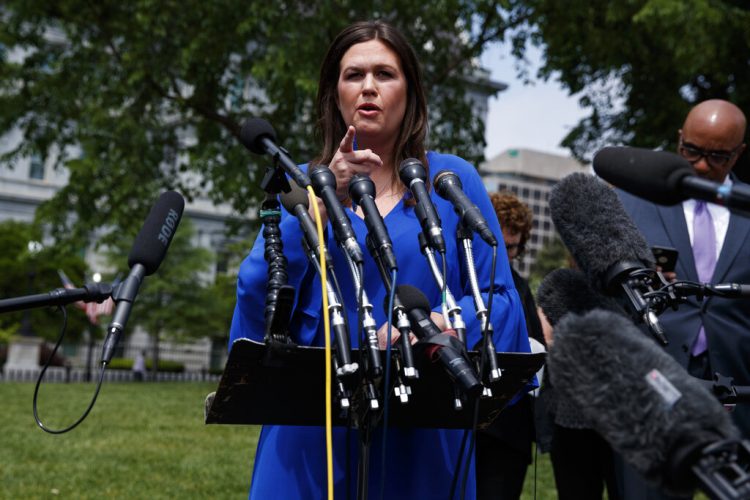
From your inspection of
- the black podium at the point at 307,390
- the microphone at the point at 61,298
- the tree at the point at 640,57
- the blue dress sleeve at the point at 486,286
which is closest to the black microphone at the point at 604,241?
the blue dress sleeve at the point at 486,286

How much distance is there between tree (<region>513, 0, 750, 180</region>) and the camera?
42.5 ft

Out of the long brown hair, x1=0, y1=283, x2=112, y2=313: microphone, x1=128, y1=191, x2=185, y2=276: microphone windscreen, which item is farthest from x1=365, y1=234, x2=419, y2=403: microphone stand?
the long brown hair

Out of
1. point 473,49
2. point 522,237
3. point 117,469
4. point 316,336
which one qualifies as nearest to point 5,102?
point 473,49

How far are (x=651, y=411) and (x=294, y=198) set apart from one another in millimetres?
1438

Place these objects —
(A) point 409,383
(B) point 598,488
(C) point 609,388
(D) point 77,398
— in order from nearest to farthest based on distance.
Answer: (C) point 609,388
(A) point 409,383
(B) point 598,488
(D) point 77,398

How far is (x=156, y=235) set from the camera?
2742mm

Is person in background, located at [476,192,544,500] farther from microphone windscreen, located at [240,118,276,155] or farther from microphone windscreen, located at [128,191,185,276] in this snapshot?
microphone windscreen, located at [128,191,185,276]

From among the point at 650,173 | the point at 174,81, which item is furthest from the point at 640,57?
the point at 650,173

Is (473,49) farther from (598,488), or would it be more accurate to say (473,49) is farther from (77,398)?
(598,488)

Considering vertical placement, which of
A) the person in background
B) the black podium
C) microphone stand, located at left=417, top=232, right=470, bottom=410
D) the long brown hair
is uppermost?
the long brown hair

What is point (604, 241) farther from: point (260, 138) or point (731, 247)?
point (731, 247)

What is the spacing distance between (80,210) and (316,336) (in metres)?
17.4

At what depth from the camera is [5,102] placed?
1898cm

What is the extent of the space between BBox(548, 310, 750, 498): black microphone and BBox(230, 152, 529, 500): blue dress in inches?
41.9
